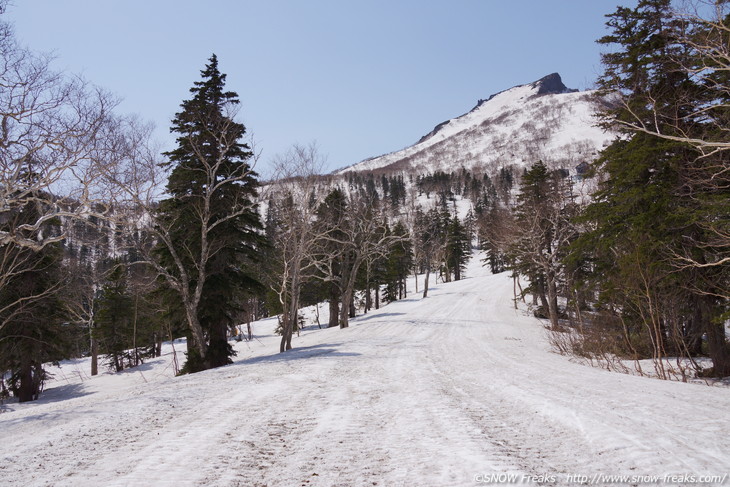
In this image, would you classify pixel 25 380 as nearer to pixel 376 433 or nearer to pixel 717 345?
pixel 376 433

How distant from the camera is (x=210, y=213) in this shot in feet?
53.4

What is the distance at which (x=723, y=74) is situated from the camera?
35.2 ft

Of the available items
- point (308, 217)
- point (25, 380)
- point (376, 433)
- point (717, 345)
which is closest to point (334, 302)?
point (308, 217)

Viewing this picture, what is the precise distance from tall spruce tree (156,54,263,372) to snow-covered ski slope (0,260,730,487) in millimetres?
7717

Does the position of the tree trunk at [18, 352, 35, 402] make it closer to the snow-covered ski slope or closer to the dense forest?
the dense forest

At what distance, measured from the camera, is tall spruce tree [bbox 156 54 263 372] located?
53.7 feet

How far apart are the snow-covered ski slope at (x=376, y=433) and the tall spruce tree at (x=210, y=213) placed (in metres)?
7.72

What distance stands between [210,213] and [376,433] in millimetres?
13686

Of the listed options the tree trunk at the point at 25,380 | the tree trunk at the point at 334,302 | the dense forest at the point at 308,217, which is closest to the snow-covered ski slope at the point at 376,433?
the dense forest at the point at 308,217

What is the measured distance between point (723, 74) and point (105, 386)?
33070 millimetres

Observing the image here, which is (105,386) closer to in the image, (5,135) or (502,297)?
(5,135)

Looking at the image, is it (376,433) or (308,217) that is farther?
(308,217)

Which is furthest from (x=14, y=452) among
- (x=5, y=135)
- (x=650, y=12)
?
(x=650, y=12)

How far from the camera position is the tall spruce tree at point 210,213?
53.7 feet
